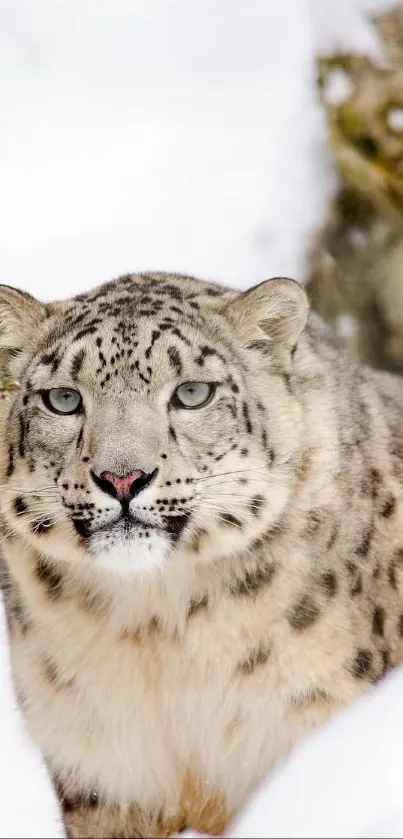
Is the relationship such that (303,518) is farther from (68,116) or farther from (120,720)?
(68,116)

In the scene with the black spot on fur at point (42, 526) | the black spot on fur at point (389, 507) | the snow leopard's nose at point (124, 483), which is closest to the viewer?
the snow leopard's nose at point (124, 483)

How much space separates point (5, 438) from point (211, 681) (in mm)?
806

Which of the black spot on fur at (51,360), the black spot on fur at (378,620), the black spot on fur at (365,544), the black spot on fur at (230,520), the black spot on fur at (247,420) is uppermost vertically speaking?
the black spot on fur at (51,360)

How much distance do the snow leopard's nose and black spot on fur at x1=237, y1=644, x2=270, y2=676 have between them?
666 millimetres

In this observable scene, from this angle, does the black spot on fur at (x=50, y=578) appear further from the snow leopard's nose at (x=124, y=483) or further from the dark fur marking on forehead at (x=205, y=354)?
the dark fur marking on forehead at (x=205, y=354)

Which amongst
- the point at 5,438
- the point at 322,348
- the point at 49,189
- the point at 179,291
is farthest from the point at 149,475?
the point at 49,189

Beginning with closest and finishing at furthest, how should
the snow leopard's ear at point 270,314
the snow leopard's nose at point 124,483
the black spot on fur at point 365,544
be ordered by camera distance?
1. the snow leopard's nose at point 124,483
2. the snow leopard's ear at point 270,314
3. the black spot on fur at point 365,544

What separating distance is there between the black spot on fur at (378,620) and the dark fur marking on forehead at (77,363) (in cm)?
103

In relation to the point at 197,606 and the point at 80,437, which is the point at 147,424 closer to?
the point at 80,437

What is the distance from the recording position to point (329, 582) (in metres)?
2.88

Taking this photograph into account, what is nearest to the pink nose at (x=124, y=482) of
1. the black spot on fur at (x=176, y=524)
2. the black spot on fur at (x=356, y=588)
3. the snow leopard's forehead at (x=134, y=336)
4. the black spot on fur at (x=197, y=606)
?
the black spot on fur at (x=176, y=524)

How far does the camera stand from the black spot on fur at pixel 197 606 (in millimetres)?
2830

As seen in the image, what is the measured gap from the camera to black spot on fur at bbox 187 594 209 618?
2.83 meters

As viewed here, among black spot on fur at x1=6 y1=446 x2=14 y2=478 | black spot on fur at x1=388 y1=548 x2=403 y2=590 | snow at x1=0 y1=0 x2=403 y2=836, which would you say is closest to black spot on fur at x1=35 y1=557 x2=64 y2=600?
black spot on fur at x1=6 y1=446 x2=14 y2=478
